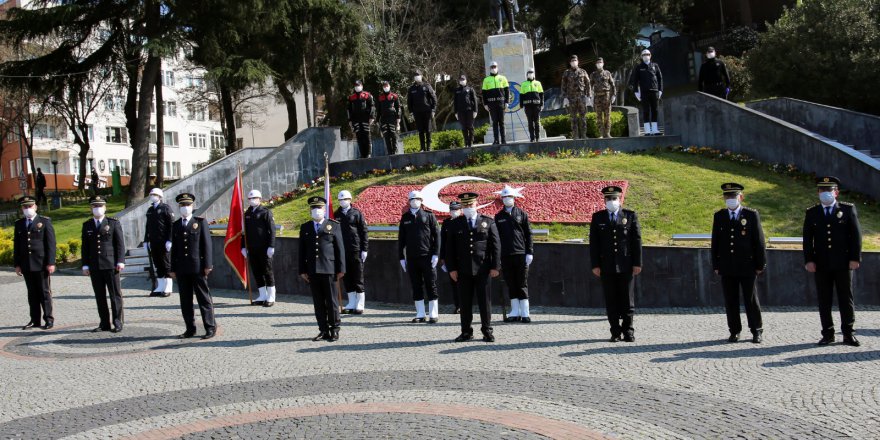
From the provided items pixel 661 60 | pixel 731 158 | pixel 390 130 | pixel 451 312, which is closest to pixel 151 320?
pixel 451 312

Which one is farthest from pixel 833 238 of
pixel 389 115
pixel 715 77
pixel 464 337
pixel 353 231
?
pixel 389 115

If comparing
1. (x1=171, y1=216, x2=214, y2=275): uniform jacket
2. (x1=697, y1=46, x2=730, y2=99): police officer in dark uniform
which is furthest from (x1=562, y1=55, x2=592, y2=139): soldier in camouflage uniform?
(x1=171, y1=216, x2=214, y2=275): uniform jacket

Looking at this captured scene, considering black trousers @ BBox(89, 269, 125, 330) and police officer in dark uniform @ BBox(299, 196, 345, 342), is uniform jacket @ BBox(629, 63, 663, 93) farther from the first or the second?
black trousers @ BBox(89, 269, 125, 330)

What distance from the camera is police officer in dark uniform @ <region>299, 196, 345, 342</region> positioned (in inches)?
447

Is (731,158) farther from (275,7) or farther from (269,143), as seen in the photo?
(269,143)

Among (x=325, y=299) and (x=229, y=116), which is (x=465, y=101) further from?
(x=229, y=116)

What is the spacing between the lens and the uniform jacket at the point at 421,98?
22750mm

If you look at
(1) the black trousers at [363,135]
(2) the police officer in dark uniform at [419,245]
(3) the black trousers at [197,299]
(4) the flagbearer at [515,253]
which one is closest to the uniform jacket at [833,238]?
(4) the flagbearer at [515,253]

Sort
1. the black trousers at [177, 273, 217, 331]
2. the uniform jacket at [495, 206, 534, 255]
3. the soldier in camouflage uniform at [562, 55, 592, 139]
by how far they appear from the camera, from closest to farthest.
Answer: the black trousers at [177, 273, 217, 331]
the uniform jacket at [495, 206, 534, 255]
the soldier in camouflage uniform at [562, 55, 592, 139]

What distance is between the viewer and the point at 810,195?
17.5 metres

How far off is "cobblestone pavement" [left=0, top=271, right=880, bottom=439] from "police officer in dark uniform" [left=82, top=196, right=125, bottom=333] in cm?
43

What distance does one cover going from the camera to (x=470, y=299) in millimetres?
11039

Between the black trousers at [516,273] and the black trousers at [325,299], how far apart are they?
2.77m

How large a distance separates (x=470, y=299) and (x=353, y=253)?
12.1 ft
